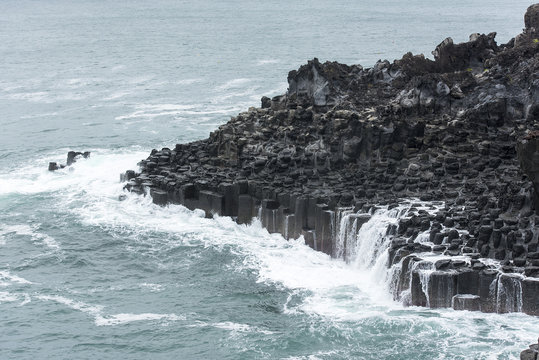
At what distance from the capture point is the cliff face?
5262 centimetres

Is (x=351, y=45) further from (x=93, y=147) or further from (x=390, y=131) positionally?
(x=390, y=131)

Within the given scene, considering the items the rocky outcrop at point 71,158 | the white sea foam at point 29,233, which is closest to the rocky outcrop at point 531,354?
the white sea foam at point 29,233

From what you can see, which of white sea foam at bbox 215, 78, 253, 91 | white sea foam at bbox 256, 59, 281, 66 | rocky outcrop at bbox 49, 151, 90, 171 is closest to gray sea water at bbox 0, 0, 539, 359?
rocky outcrop at bbox 49, 151, 90, 171

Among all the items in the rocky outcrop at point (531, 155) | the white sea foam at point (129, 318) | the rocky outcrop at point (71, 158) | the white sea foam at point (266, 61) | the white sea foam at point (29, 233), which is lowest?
the white sea foam at point (129, 318)

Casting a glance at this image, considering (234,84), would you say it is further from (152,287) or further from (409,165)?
(152,287)

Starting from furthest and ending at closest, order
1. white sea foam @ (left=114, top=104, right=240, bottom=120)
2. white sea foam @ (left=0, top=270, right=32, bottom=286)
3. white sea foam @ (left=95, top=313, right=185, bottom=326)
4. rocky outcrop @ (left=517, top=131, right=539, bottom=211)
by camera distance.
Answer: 1. white sea foam @ (left=114, top=104, right=240, bottom=120)
2. white sea foam @ (left=0, top=270, right=32, bottom=286)
3. white sea foam @ (left=95, top=313, right=185, bottom=326)
4. rocky outcrop @ (left=517, top=131, right=539, bottom=211)

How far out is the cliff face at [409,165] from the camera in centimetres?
5262

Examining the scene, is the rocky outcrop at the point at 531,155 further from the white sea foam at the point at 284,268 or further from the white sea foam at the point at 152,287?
the white sea foam at the point at 152,287

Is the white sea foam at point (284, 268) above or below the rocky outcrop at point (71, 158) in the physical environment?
below

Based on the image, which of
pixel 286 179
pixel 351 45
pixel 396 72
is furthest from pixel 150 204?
pixel 351 45

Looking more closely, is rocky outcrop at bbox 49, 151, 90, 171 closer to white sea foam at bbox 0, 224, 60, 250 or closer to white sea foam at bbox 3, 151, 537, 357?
white sea foam at bbox 3, 151, 537, 357

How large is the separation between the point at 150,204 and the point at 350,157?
15209 mm

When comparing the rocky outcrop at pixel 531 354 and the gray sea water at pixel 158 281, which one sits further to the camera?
the gray sea water at pixel 158 281

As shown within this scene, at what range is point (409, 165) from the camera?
6575 centimetres
